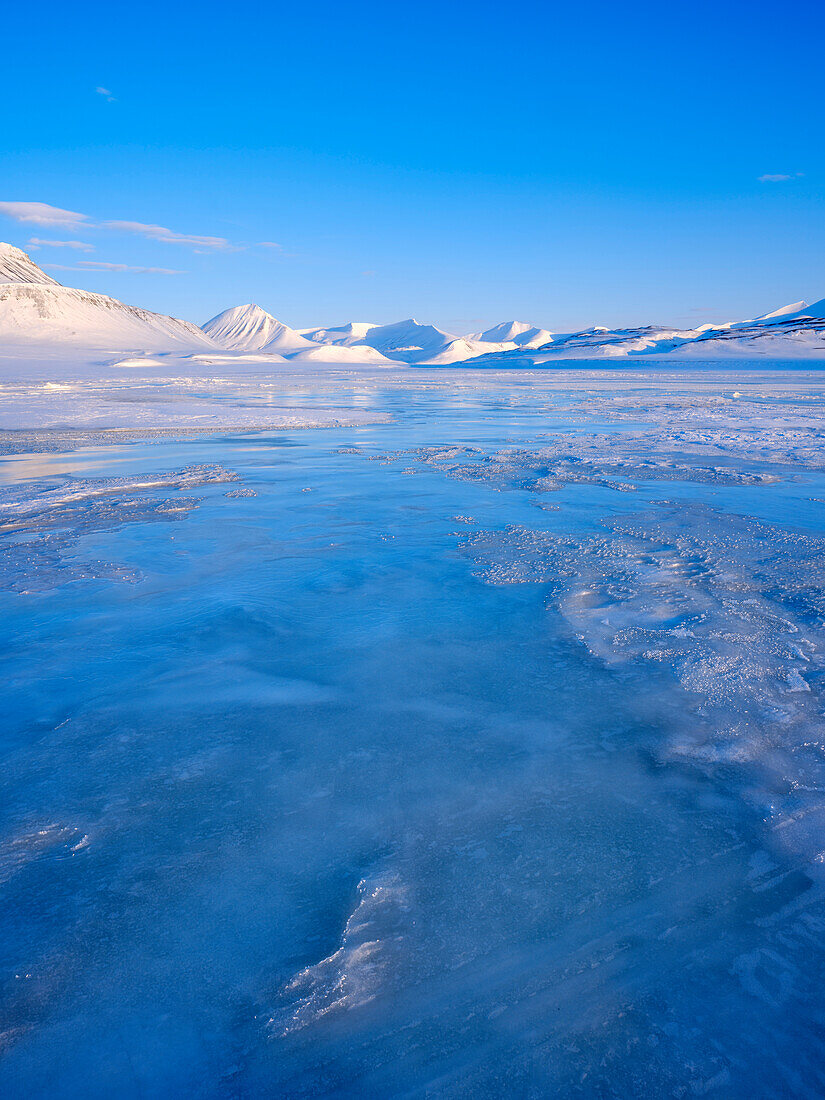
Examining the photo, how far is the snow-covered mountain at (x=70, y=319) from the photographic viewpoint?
8088 cm

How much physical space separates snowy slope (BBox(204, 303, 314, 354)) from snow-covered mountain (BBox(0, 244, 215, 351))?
122 ft

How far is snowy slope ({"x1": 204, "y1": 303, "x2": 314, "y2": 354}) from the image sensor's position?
501 feet

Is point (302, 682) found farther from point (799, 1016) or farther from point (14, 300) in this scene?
point (14, 300)

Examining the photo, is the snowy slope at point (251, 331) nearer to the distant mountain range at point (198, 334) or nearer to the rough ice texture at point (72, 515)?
the distant mountain range at point (198, 334)

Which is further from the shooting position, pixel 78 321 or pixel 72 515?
pixel 78 321

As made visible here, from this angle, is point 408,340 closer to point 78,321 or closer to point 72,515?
point 78,321

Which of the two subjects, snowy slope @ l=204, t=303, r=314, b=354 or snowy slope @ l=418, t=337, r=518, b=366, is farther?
snowy slope @ l=204, t=303, r=314, b=354

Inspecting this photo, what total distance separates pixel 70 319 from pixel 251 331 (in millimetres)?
77832

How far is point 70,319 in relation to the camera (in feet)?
293

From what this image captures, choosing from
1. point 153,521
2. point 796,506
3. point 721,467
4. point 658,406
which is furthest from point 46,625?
point 658,406

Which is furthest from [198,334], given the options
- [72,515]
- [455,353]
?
[72,515]

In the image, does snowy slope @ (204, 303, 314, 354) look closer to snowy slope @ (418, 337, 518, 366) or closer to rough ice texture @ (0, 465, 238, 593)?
snowy slope @ (418, 337, 518, 366)

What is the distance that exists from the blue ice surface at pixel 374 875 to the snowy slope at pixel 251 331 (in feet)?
492

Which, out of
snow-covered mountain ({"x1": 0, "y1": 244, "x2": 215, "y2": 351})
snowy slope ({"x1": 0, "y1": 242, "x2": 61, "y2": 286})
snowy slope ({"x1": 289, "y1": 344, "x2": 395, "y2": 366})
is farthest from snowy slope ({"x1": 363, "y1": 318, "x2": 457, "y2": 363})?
snowy slope ({"x1": 0, "y1": 242, "x2": 61, "y2": 286})
